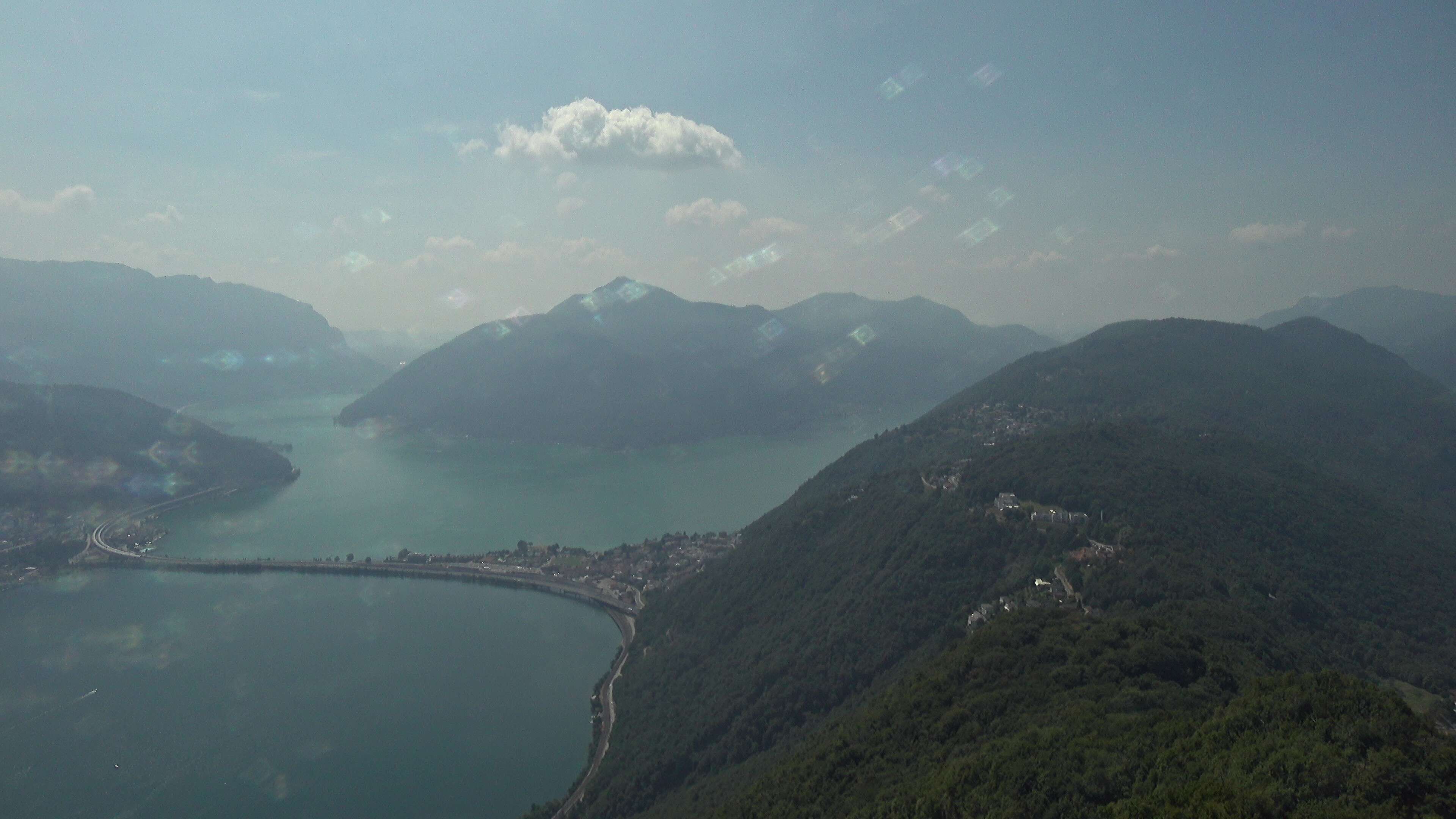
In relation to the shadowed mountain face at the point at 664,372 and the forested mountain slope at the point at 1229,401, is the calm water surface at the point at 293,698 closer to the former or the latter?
the forested mountain slope at the point at 1229,401

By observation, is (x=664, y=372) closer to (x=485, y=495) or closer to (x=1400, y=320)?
(x=485, y=495)

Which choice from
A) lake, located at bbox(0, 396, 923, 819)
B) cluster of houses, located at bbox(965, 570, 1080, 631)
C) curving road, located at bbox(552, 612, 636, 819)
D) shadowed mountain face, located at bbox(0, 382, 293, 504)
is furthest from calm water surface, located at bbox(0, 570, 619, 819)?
shadowed mountain face, located at bbox(0, 382, 293, 504)

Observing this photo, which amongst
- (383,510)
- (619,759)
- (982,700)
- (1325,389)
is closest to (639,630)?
(619,759)

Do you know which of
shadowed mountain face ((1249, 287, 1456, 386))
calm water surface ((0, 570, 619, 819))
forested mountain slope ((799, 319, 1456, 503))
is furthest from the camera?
shadowed mountain face ((1249, 287, 1456, 386))

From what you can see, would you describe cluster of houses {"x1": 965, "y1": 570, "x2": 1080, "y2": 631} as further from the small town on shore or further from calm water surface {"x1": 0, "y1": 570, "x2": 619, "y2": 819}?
the small town on shore

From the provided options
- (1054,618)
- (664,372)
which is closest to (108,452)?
(664,372)

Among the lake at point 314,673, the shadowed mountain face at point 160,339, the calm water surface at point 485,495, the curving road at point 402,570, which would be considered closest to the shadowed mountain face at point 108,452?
the calm water surface at point 485,495

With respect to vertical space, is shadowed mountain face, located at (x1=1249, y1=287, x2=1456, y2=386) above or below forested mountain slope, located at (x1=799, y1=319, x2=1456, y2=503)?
above
